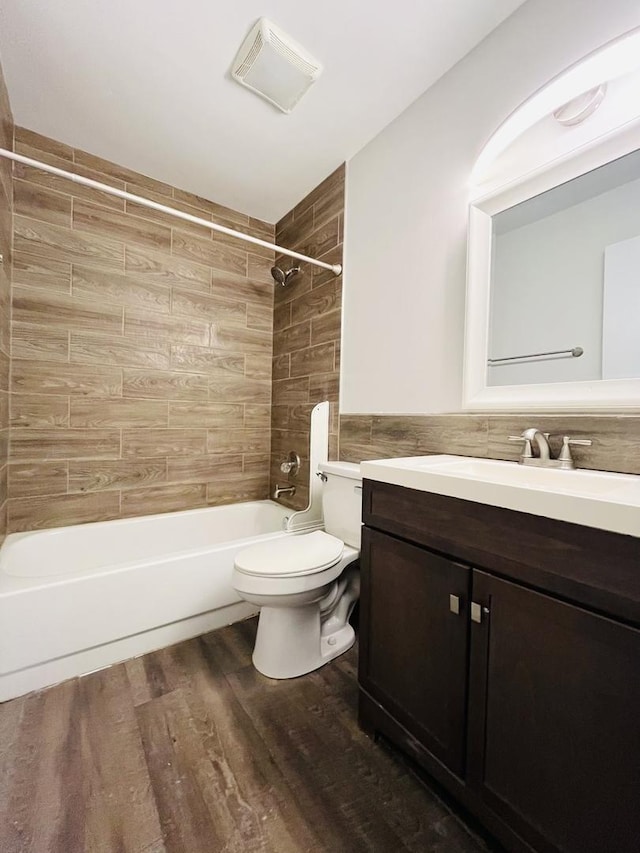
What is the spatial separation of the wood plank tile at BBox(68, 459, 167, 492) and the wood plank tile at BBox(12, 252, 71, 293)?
931 millimetres

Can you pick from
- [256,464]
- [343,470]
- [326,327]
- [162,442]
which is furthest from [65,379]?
[343,470]

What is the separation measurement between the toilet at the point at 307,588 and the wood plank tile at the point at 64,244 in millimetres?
1716

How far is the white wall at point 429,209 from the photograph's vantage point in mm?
1150

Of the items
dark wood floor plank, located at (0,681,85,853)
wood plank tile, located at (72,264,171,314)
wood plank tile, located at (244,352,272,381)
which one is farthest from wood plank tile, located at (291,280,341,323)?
dark wood floor plank, located at (0,681,85,853)

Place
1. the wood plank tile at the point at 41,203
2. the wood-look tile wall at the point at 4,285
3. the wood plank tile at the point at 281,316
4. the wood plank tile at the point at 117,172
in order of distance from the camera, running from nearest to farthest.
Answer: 1. the wood-look tile wall at the point at 4,285
2. the wood plank tile at the point at 41,203
3. the wood plank tile at the point at 117,172
4. the wood plank tile at the point at 281,316

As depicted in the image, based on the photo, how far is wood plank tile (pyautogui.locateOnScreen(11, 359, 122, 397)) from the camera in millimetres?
1801

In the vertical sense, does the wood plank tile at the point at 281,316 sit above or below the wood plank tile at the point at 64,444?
above

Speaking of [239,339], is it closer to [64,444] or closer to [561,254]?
[64,444]

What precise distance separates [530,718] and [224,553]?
1302 mm

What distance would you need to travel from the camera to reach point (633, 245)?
1.05 m

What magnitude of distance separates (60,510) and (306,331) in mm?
1731

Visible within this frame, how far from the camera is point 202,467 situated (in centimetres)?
235

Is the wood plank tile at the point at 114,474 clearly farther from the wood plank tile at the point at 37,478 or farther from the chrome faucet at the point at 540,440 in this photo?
the chrome faucet at the point at 540,440

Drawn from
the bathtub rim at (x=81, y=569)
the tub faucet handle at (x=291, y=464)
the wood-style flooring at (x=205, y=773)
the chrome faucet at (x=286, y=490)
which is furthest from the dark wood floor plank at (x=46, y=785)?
the tub faucet handle at (x=291, y=464)
